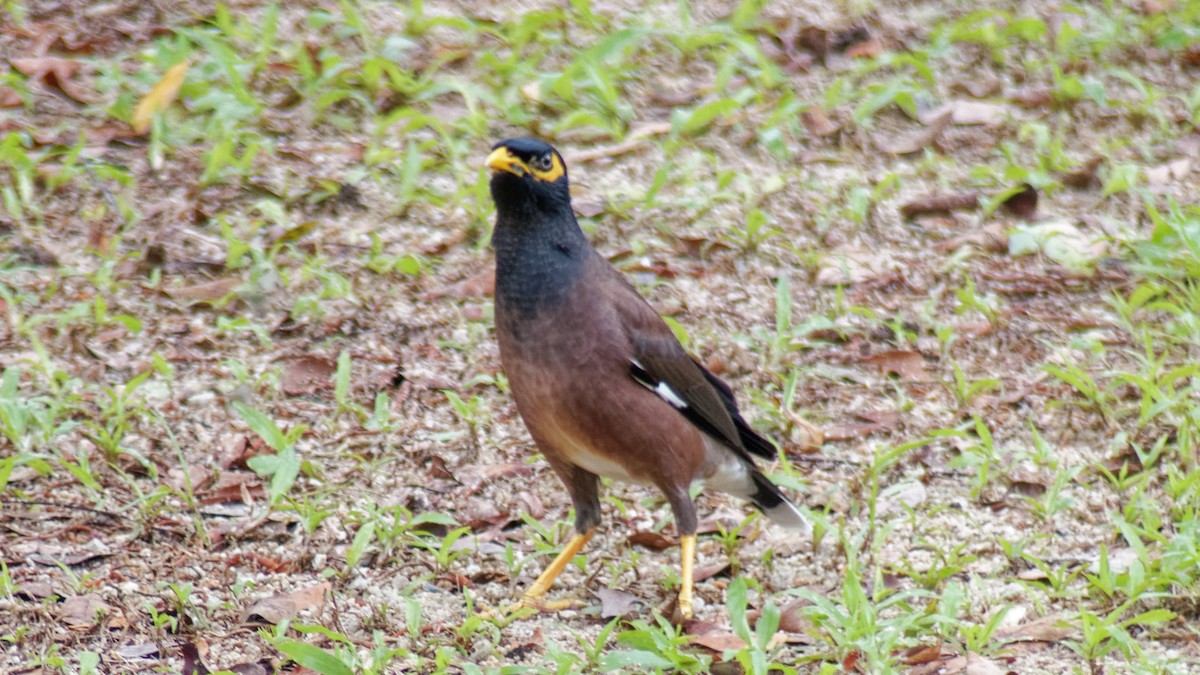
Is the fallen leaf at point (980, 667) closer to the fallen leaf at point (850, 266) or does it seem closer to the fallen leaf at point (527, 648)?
the fallen leaf at point (527, 648)

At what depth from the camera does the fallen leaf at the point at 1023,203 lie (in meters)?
6.69

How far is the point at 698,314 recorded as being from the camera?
6.07m

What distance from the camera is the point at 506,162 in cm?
441

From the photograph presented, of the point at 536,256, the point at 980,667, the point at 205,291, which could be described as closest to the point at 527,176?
the point at 536,256

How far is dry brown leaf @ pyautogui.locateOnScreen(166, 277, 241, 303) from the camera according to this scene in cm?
600

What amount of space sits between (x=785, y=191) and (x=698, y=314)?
1.13m

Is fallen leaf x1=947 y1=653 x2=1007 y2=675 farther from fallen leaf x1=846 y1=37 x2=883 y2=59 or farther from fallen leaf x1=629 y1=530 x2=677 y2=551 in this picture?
fallen leaf x1=846 y1=37 x2=883 y2=59

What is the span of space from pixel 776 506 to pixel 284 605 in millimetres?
1613

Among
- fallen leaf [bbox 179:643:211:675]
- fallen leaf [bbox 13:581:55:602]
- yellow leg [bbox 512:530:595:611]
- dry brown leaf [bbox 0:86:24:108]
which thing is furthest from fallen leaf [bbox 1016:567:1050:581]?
dry brown leaf [bbox 0:86:24:108]

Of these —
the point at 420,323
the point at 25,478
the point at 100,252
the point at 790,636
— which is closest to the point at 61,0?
the point at 100,252

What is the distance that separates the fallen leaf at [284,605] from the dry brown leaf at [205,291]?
1970 mm

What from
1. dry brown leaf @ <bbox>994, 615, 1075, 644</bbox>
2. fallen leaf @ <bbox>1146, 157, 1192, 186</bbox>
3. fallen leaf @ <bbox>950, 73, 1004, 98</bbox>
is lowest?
fallen leaf @ <bbox>950, 73, 1004, 98</bbox>

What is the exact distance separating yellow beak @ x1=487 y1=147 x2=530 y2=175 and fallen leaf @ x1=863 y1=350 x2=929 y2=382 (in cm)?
198

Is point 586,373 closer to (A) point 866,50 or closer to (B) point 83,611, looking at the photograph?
(B) point 83,611
